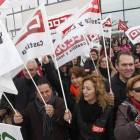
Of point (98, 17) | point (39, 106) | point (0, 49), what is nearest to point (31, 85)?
point (39, 106)

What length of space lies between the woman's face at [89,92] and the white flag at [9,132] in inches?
33.9

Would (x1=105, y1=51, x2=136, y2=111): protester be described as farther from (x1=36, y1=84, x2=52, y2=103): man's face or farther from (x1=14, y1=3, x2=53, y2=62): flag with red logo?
(x1=14, y1=3, x2=53, y2=62): flag with red logo

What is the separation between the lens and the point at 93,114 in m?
2.28

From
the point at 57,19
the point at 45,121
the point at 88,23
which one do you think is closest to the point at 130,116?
the point at 45,121

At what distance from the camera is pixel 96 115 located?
229 cm

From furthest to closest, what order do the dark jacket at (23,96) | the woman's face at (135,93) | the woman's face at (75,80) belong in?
1. the woman's face at (75,80)
2. the dark jacket at (23,96)
3. the woman's face at (135,93)

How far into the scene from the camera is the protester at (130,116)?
1722 millimetres

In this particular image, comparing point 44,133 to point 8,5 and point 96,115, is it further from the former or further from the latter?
point 8,5

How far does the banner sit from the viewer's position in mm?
3305

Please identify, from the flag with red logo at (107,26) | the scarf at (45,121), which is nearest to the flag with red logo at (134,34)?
the flag with red logo at (107,26)

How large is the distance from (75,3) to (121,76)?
1419cm

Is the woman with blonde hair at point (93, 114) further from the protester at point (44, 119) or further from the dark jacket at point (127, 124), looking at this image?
the dark jacket at point (127, 124)

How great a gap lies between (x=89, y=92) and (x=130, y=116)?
1.94 ft

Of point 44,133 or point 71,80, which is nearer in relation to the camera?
point 44,133
